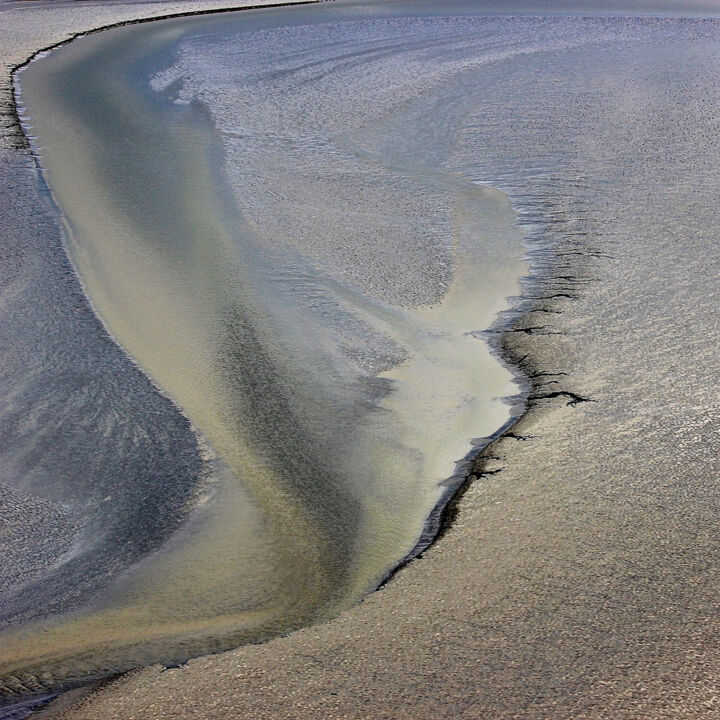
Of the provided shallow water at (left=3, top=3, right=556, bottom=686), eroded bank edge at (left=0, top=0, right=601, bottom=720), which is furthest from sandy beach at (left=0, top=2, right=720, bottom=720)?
shallow water at (left=3, top=3, right=556, bottom=686)

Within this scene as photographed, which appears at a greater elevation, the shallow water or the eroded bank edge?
the shallow water

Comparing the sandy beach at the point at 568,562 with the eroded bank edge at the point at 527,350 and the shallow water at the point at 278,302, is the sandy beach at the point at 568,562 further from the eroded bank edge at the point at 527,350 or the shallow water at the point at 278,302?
the shallow water at the point at 278,302

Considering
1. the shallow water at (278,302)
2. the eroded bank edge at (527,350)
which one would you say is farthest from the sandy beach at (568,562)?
the shallow water at (278,302)

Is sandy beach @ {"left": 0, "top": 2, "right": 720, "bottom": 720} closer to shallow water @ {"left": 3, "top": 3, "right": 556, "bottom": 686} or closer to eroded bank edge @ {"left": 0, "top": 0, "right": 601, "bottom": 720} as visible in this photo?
eroded bank edge @ {"left": 0, "top": 0, "right": 601, "bottom": 720}

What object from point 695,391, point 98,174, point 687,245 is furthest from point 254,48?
point 695,391

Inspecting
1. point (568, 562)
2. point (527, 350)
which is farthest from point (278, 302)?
point (568, 562)

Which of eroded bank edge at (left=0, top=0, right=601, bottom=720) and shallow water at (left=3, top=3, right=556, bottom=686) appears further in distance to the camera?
eroded bank edge at (left=0, top=0, right=601, bottom=720)
